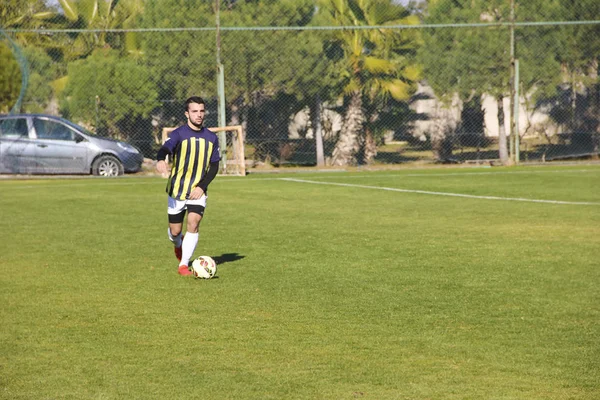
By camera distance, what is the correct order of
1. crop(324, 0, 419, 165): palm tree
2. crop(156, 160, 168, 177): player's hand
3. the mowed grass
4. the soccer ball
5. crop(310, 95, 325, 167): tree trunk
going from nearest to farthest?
the mowed grass → the soccer ball → crop(156, 160, 168, 177): player's hand → crop(310, 95, 325, 167): tree trunk → crop(324, 0, 419, 165): palm tree

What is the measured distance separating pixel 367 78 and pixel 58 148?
24.5 feet

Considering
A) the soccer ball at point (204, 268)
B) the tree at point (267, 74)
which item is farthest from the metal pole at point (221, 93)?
the soccer ball at point (204, 268)

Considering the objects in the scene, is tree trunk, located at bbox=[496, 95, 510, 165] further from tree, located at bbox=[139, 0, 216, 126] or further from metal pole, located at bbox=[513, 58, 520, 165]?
tree, located at bbox=[139, 0, 216, 126]

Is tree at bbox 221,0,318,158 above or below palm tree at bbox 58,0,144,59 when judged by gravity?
below

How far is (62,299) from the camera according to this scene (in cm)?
856

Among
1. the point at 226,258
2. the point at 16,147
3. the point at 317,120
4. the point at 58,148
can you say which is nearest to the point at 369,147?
the point at 317,120

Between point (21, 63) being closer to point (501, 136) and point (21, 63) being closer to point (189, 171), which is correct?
point (501, 136)

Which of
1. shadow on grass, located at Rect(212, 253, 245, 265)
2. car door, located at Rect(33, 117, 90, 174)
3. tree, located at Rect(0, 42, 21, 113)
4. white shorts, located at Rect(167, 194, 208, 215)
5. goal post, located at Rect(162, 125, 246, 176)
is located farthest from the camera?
tree, located at Rect(0, 42, 21, 113)

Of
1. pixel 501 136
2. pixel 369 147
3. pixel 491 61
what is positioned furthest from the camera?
pixel 501 136

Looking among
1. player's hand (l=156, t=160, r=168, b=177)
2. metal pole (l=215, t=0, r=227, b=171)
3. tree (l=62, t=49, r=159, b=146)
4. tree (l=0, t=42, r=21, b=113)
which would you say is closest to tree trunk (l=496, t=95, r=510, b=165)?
metal pole (l=215, t=0, r=227, b=171)

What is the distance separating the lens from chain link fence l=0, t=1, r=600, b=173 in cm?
2492

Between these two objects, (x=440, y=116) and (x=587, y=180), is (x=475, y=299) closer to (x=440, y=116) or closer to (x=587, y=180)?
(x=587, y=180)

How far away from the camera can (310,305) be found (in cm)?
822

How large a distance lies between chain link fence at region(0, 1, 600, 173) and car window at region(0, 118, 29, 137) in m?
1.46
